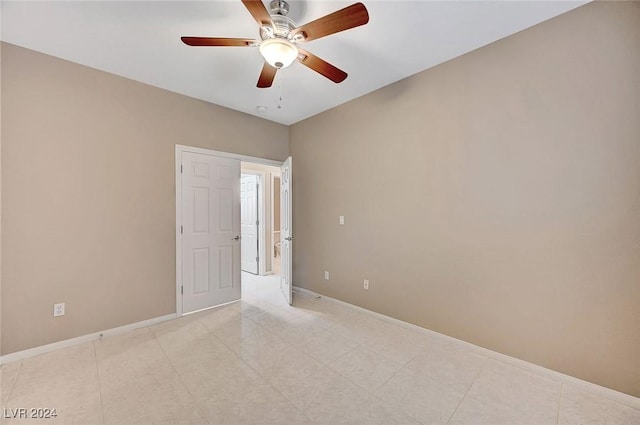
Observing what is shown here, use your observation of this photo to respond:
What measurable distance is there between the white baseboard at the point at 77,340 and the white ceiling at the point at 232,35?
2.66m

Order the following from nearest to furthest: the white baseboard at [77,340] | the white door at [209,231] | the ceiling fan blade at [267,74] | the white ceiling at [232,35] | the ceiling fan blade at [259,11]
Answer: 1. the ceiling fan blade at [259,11]
2. the white ceiling at [232,35]
3. the ceiling fan blade at [267,74]
4. the white baseboard at [77,340]
5. the white door at [209,231]

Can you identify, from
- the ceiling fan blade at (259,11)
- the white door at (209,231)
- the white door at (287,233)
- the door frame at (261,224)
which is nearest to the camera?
the ceiling fan blade at (259,11)

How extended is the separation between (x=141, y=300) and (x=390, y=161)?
3.21 m

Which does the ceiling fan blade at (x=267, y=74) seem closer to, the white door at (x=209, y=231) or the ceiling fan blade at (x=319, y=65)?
the ceiling fan blade at (x=319, y=65)

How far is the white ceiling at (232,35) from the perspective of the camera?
188cm

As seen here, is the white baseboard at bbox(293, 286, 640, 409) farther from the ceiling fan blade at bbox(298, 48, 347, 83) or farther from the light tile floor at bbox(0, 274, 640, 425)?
the ceiling fan blade at bbox(298, 48, 347, 83)

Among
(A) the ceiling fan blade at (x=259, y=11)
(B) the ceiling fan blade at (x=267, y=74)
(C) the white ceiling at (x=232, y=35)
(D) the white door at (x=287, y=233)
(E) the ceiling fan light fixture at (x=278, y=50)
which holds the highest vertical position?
(C) the white ceiling at (x=232, y=35)

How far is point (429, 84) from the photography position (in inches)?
105

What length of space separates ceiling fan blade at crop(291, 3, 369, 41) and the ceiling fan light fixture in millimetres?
99

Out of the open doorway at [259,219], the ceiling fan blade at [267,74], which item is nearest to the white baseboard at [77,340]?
the open doorway at [259,219]

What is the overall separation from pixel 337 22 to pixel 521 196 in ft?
6.34

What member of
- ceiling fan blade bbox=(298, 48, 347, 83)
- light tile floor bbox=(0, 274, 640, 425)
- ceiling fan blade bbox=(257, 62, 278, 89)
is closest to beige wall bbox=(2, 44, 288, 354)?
light tile floor bbox=(0, 274, 640, 425)

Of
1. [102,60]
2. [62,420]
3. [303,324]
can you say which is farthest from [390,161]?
[62,420]

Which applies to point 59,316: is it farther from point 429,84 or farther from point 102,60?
point 429,84
